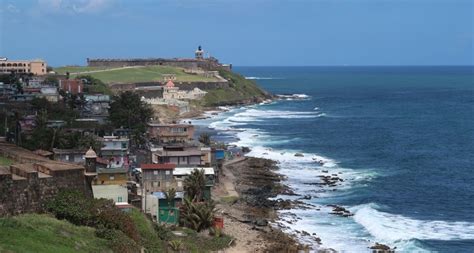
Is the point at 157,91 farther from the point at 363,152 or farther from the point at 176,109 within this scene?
the point at 363,152

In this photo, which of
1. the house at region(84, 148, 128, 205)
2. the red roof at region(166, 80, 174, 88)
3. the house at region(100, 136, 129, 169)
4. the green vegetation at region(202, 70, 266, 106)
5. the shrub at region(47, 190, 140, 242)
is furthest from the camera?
the green vegetation at region(202, 70, 266, 106)

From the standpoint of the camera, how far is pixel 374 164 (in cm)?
7656

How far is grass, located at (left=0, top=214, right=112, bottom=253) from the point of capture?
25359 mm

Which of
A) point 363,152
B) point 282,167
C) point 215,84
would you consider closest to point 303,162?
point 282,167

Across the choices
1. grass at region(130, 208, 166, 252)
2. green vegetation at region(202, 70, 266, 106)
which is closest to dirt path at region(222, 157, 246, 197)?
grass at region(130, 208, 166, 252)

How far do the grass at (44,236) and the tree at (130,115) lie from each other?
38.7 m

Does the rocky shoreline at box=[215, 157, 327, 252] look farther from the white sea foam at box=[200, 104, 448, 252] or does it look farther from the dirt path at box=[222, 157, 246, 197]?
the white sea foam at box=[200, 104, 448, 252]

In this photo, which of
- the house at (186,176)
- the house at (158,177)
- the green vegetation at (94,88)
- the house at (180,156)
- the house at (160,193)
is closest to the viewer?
the house at (160,193)

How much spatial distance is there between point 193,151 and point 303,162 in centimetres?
2208

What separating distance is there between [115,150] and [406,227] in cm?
2207

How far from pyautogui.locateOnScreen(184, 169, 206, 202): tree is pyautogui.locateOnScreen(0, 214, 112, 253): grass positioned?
17.5 meters

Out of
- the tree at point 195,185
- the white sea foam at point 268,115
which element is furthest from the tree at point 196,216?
the white sea foam at point 268,115

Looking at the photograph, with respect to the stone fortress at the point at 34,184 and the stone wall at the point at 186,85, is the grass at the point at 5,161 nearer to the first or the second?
the stone fortress at the point at 34,184

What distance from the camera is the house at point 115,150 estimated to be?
52009 mm
